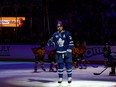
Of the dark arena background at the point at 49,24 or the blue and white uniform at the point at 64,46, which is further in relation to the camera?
the dark arena background at the point at 49,24

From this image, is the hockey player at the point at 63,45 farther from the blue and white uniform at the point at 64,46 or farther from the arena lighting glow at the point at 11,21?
the arena lighting glow at the point at 11,21

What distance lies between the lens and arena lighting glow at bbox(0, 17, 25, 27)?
79.0 ft

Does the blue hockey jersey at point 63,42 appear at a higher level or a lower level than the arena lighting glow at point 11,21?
lower

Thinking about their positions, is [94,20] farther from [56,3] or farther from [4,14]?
[4,14]

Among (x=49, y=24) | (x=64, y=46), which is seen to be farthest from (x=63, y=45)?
(x=49, y=24)

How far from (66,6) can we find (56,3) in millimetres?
671

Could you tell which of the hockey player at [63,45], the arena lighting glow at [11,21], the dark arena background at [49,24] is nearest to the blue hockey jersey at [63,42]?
the hockey player at [63,45]

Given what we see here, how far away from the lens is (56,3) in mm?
23516

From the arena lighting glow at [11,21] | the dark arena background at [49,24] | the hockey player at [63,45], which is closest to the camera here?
the hockey player at [63,45]

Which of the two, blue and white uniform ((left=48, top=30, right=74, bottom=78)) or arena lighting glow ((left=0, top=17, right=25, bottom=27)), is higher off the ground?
arena lighting glow ((left=0, top=17, right=25, bottom=27))

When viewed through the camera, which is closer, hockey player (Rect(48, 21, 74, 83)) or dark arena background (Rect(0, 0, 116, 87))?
hockey player (Rect(48, 21, 74, 83))

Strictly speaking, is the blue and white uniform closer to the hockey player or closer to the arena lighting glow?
the hockey player

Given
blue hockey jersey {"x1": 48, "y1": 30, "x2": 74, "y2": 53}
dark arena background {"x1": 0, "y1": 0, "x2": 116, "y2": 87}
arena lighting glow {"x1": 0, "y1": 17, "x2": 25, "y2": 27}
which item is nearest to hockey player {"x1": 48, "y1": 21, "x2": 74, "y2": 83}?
blue hockey jersey {"x1": 48, "y1": 30, "x2": 74, "y2": 53}

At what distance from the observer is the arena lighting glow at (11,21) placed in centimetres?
2409
